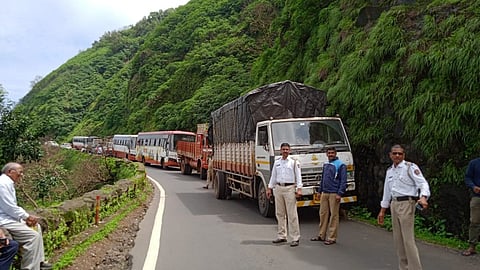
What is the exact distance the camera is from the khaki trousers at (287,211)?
30.7 feet

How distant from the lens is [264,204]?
12898 millimetres

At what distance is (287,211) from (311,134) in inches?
136

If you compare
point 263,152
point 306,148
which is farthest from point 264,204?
point 306,148

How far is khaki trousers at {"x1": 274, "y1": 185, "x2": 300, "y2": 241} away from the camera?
30.7ft

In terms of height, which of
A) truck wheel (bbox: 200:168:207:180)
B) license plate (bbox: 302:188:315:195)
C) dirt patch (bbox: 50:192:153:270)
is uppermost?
truck wheel (bbox: 200:168:207:180)

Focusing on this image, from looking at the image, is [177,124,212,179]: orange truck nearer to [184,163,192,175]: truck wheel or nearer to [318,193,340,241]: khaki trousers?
[184,163,192,175]: truck wheel

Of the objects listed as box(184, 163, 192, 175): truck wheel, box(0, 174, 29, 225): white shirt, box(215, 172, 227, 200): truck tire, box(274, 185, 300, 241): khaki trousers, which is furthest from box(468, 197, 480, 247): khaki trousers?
box(184, 163, 192, 175): truck wheel

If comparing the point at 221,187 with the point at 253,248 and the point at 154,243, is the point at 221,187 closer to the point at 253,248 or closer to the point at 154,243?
the point at 154,243

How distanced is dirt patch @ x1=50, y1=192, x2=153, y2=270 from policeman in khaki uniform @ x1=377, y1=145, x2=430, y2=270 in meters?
3.94

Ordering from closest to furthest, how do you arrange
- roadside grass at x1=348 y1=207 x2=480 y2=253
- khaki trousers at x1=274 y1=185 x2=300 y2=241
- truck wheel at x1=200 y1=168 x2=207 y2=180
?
1. roadside grass at x1=348 y1=207 x2=480 y2=253
2. khaki trousers at x1=274 y1=185 x2=300 y2=241
3. truck wheel at x1=200 y1=168 x2=207 y2=180

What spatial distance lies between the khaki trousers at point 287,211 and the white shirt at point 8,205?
4771 mm

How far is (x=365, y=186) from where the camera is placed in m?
13.5

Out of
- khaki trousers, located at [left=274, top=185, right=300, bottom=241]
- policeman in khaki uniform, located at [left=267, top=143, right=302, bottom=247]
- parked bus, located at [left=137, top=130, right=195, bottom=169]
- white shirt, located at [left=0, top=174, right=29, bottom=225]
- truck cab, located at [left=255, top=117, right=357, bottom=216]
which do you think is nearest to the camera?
white shirt, located at [left=0, top=174, right=29, bottom=225]

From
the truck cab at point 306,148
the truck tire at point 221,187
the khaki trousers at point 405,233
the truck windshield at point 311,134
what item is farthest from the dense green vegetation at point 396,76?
the truck tire at point 221,187
